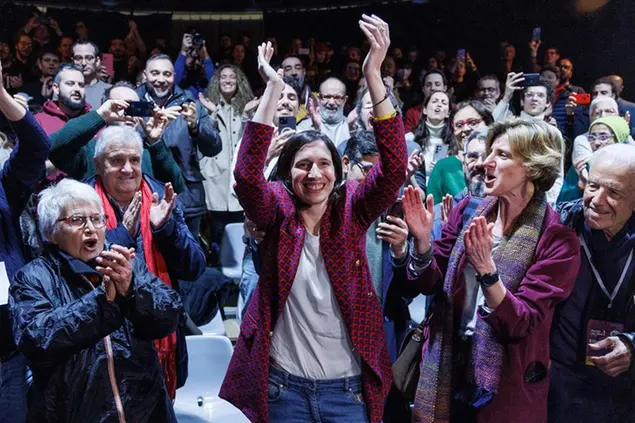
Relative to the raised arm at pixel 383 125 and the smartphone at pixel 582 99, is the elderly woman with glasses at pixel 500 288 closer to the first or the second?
the raised arm at pixel 383 125

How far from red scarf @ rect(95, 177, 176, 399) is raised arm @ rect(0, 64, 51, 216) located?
342 mm

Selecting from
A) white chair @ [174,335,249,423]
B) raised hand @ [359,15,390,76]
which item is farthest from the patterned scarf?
white chair @ [174,335,249,423]

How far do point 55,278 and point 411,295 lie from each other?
3.67ft

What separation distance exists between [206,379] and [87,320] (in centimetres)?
141

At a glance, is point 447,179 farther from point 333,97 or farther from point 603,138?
point 333,97

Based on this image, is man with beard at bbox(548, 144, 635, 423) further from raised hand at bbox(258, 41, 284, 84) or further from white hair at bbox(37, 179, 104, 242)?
→ white hair at bbox(37, 179, 104, 242)

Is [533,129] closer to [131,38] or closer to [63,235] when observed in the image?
[63,235]

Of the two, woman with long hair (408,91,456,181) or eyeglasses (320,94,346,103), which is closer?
woman with long hair (408,91,456,181)

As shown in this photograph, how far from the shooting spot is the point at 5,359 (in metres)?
2.59

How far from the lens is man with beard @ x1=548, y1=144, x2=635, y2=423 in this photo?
103 inches

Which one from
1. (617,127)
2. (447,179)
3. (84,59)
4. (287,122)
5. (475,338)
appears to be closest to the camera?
(475,338)

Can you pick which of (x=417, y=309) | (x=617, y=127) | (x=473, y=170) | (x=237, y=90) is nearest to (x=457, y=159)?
(x=473, y=170)

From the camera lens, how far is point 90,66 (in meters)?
5.55

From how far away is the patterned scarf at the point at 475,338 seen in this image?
8.14 feet
